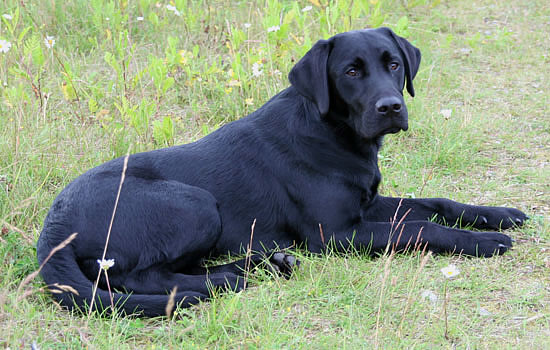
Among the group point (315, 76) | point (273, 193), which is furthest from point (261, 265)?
point (315, 76)

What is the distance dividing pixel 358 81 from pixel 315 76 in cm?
22

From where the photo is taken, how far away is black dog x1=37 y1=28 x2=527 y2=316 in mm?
3014

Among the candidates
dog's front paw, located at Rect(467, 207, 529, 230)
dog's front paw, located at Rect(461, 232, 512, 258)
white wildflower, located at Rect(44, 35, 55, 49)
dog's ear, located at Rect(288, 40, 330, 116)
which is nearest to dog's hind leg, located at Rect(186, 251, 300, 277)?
dog's ear, located at Rect(288, 40, 330, 116)

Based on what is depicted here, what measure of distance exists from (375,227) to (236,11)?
377 centimetres

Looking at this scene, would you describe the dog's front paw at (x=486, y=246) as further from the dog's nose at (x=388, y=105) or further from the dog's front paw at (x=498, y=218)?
the dog's nose at (x=388, y=105)

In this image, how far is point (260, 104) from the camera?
4.94 metres

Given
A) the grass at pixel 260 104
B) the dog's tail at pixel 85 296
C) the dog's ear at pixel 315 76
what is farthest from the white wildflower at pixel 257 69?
the dog's tail at pixel 85 296

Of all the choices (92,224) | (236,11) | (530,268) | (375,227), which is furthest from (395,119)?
(236,11)

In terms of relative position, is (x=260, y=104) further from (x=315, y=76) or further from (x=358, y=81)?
(x=358, y=81)

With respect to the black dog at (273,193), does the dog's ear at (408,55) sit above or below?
above

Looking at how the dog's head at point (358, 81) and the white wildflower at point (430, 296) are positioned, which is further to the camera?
the dog's head at point (358, 81)

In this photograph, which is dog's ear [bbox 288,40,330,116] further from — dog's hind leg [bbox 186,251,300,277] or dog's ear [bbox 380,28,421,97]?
dog's hind leg [bbox 186,251,300,277]

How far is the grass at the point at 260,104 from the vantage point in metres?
2.66

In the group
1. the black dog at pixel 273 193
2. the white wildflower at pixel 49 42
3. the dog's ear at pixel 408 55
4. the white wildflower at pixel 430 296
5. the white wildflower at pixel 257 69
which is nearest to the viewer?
the white wildflower at pixel 430 296
